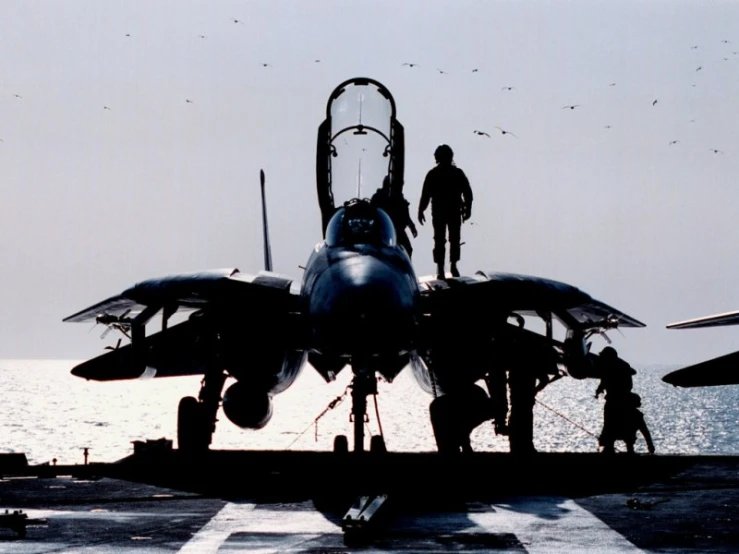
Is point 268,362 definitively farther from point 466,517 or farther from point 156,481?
point 466,517

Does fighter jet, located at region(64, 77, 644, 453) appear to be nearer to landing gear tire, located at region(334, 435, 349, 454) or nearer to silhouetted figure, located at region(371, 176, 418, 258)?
silhouetted figure, located at region(371, 176, 418, 258)

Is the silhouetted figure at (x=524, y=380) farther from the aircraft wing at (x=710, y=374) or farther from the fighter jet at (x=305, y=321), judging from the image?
the aircraft wing at (x=710, y=374)

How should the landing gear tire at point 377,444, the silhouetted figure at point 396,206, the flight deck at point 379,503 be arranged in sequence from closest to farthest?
the flight deck at point 379,503 → the silhouetted figure at point 396,206 → the landing gear tire at point 377,444

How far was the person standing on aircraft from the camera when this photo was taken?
66.5ft

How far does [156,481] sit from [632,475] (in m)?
7.04

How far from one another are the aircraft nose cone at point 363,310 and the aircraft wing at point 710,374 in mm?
4311

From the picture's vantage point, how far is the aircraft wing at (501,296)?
63.7 ft

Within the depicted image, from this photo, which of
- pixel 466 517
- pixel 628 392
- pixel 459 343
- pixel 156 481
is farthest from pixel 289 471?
pixel 628 392

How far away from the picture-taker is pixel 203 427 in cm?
2028

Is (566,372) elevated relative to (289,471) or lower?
elevated

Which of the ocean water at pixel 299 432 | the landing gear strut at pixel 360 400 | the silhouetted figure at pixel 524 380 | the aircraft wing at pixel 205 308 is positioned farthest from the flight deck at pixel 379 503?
the ocean water at pixel 299 432

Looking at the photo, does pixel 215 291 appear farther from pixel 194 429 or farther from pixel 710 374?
pixel 710 374

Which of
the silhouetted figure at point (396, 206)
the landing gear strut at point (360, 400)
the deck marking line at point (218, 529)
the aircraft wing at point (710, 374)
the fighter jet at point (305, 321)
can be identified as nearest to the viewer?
the deck marking line at point (218, 529)

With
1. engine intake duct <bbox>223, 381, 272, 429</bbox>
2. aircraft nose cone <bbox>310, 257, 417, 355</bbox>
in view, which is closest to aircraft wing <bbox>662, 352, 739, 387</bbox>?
aircraft nose cone <bbox>310, 257, 417, 355</bbox>
